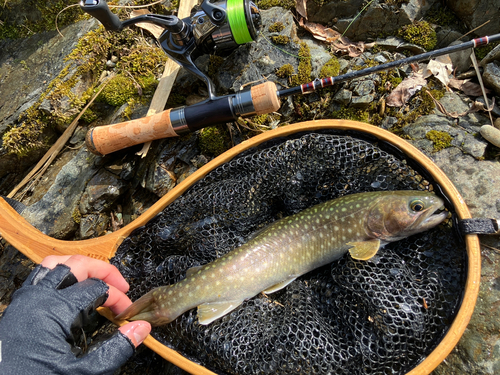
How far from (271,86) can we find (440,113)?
178cm

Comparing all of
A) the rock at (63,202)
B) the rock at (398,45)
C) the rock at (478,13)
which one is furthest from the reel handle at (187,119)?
the rock at (478,13)

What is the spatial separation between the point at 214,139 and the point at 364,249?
191 cm

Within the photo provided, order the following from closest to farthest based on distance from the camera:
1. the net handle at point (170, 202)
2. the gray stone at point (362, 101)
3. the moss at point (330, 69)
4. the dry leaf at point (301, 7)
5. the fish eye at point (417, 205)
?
the net handle at point (170, 202)
the fish eye at point (417, 205)
the gray stone at point (362, 101)
the moss at point (330, 69)
the dry leaf at point (301, 7)

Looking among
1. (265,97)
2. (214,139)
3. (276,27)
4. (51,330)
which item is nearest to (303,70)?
(276,27)

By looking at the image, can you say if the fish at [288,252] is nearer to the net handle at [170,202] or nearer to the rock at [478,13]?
the net handle at [170,202]

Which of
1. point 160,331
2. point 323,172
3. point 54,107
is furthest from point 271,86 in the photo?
point 54,107

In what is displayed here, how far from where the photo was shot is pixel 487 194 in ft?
8.94

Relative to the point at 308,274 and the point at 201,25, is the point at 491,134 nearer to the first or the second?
the point at 308,274

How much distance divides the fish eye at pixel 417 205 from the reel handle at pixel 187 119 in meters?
1.39

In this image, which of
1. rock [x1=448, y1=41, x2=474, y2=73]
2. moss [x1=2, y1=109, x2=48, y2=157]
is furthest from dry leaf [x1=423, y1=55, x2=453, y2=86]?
moss [x1=2, y1=109, x2=48, y2=157]

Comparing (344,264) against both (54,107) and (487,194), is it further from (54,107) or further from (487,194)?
(54,107)

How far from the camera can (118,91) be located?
3719 millimetres

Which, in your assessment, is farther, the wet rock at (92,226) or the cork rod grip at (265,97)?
the wet rock at (92,226)

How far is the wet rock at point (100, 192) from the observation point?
11.6 feet
